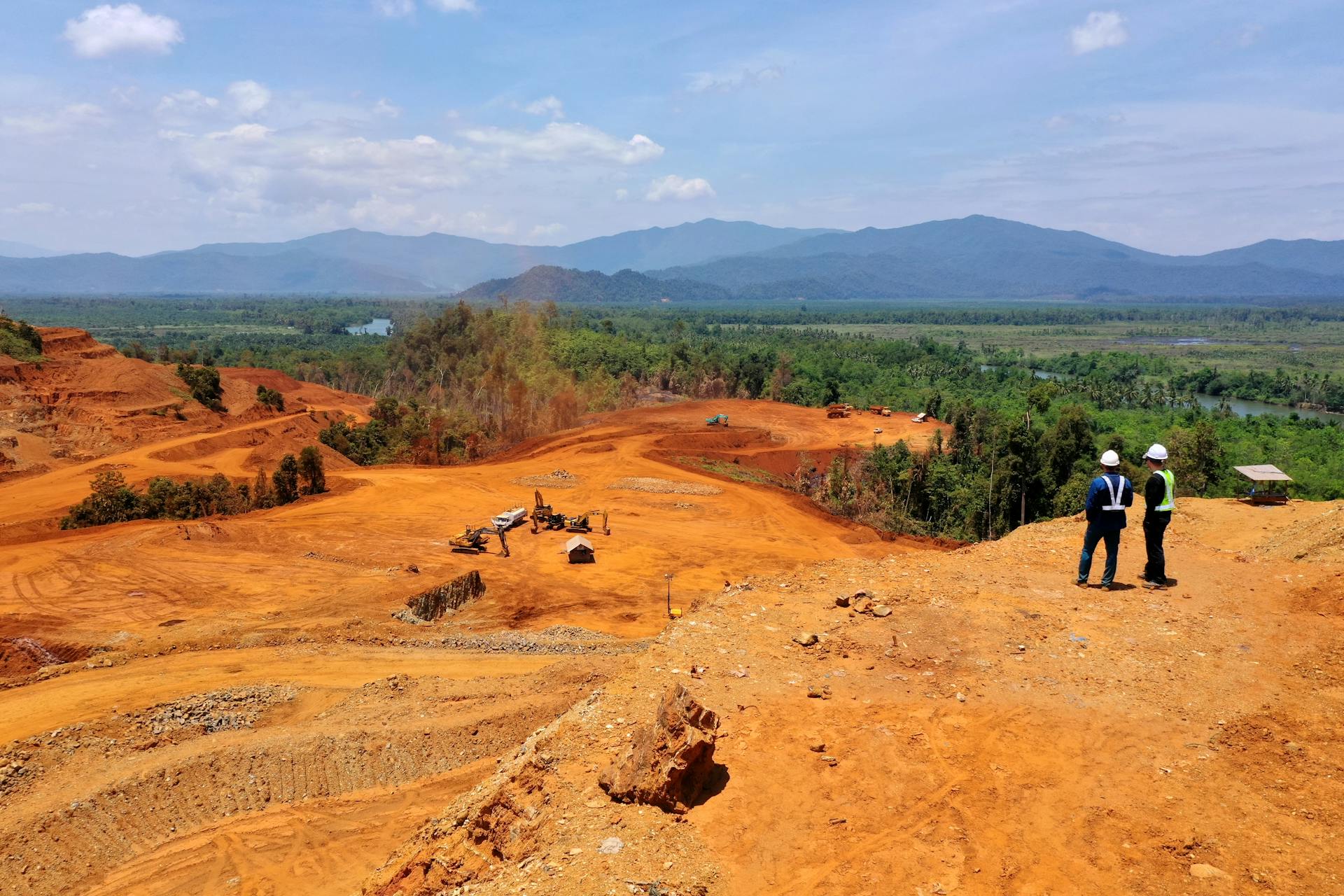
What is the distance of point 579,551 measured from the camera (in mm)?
19375

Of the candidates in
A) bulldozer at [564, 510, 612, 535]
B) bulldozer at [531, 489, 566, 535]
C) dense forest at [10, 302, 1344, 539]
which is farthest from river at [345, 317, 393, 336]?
bulldozer at [564, 510, 612, 535]

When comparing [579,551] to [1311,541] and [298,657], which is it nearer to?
[298,657]

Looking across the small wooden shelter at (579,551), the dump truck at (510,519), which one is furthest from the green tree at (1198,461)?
the dump truck at (510,519)

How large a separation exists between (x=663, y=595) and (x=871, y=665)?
416 inches

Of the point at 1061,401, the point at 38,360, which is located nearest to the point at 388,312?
the point at 38,360

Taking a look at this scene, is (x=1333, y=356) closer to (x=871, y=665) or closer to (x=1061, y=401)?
(x=1061, y=401)

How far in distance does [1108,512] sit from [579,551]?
43.8 feet

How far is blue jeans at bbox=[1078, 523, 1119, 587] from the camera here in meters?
8.50

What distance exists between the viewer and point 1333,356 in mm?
99062

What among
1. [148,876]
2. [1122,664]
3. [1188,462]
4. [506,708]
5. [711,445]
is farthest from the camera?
[711,445]

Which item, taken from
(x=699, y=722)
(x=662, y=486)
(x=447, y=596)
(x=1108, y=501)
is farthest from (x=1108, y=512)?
(x=662, y=486)

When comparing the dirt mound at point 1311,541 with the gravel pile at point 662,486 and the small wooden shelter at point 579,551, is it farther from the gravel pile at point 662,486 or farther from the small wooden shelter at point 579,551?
the gravel pile at point 662,486

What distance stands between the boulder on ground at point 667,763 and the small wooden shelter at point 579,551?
13.9 m

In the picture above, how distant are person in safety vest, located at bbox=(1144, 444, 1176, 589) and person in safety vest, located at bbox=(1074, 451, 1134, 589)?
0.23 m
